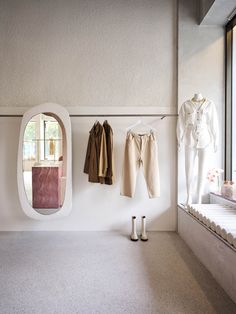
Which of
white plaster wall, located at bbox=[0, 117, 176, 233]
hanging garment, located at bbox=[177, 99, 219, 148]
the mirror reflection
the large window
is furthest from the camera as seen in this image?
white plaster wall, located at bbox=[0, 117, 176, 233]

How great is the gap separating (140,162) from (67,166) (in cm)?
93

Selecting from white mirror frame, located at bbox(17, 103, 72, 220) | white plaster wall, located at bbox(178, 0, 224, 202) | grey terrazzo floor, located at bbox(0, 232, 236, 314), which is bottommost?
grey terrazzo floor, located at bbox(0, 232, 236, 314)

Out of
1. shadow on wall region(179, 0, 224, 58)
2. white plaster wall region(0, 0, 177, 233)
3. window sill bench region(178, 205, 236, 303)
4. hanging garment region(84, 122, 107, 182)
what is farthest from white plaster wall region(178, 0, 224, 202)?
hanging garment region(84, 122, 107, 182)

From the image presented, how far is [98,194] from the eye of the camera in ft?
9.74

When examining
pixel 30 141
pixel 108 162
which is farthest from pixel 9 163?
pixel 108 162

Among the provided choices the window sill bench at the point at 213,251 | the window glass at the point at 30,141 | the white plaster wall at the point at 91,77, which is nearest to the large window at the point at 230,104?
the white plaster wall at the point at 91,77

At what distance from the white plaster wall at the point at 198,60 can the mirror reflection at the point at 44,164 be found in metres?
1.59

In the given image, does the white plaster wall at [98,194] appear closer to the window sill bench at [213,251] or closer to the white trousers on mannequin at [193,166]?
the white trousers on mannequin at [193,166]

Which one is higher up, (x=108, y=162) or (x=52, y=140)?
(x=52, y=140)

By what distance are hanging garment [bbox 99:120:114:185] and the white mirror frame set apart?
43 cm

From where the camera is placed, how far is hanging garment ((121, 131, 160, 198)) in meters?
2.70

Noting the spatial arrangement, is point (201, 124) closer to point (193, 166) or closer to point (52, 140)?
point (193, 166)

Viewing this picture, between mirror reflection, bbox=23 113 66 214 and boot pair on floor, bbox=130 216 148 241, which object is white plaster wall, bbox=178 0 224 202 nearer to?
boot pair on floor, bbox=130 216 148 241

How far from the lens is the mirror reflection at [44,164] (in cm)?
274
